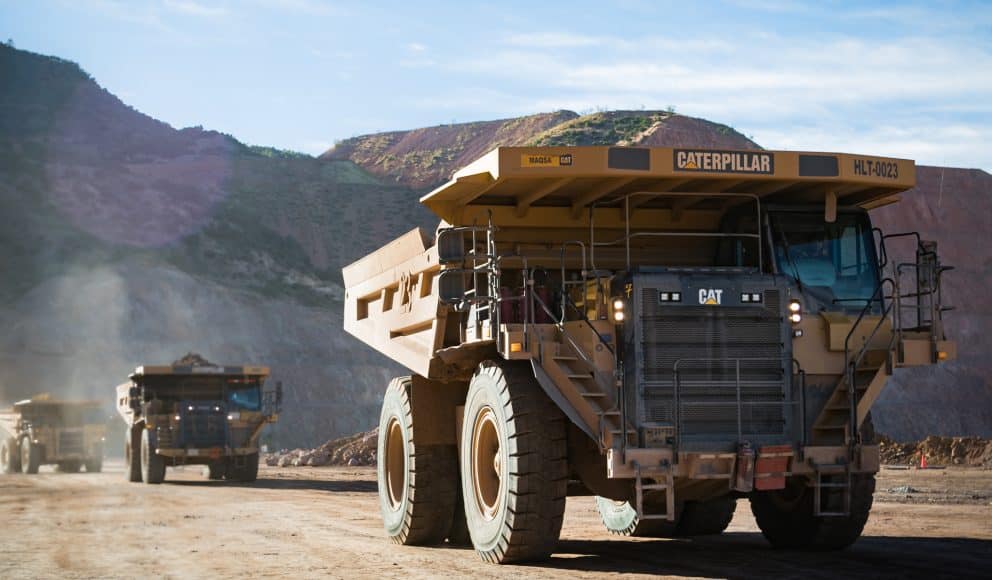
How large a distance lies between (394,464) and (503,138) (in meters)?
105

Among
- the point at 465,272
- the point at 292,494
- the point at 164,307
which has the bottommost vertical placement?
the point at 292,494

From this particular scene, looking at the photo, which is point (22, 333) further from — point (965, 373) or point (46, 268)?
point (965, 373)

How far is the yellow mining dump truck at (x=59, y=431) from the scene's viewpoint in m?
42.2

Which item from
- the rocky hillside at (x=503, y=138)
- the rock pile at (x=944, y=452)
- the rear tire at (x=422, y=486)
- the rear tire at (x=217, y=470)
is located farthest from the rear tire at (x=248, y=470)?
the rocky hillside at (x=503, y=138)

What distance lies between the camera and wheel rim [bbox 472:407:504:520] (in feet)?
38.0

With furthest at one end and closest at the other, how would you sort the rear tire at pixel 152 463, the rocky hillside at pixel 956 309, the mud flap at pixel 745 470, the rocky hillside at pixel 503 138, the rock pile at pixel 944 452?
the rocky hillside at pixel 503 138, the rocky hillside at pixel 956 309, the rock pile at pixel 944 452, the rear tire at pixel 152 463, the mud flap at pixel 745 470

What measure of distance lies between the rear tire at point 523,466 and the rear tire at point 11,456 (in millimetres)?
35226

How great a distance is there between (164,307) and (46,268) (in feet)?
27.0

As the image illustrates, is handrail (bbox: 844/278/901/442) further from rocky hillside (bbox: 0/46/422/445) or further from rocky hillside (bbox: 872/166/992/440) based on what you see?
rocky hillside (bbox: 0/46/422/445)

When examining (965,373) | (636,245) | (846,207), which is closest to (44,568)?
(636,245)

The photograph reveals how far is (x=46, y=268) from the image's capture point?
71188mm

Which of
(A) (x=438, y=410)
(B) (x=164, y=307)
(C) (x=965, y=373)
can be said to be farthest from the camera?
(B) (x=164, y=307)

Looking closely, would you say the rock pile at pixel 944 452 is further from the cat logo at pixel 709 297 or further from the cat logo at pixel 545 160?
the cat logo at pixel 545 160

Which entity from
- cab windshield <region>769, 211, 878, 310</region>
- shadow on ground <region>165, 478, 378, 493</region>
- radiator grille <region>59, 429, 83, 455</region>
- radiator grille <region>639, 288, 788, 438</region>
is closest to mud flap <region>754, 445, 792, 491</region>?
radiator grille <region>639, 288, 788, 438</region>
